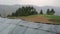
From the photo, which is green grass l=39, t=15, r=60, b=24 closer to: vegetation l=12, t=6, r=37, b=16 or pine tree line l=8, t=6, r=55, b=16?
pine tree line l=8, t=6, r=55, b=16

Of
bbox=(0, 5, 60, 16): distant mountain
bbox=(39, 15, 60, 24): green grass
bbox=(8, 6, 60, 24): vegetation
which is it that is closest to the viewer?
bbox=(39, 15, 60, 24): green grass

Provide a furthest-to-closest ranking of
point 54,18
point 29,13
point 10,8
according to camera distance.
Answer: point 10,8
point 29,13
point 54,18

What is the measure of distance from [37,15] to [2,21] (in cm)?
55

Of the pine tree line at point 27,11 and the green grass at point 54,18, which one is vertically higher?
the pine tree line at point 27,11

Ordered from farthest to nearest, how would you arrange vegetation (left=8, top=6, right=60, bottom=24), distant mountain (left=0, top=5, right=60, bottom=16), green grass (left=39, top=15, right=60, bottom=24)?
distant mountain (left=0, top=5, right=60, bottom=16) → vegetation (left=8, top=6, right=60, bottom=24) → green grass (left=39, top=15, right=60, bottom=24)

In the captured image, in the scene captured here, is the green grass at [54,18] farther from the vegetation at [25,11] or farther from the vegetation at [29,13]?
the vegetation at [25,11]

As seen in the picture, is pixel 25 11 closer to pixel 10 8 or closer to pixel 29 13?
pixel 29 13

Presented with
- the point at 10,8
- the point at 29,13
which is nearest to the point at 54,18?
the point at 29,13

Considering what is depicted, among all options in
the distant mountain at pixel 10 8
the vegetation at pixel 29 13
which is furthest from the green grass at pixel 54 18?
the distant mountain at pixel 10 8

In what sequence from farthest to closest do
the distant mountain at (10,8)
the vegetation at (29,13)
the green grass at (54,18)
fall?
the distant mountain at (10,8)
the vegetation at (29,13)
the green grass at (54,18)

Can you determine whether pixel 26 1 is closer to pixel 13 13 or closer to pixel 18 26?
pixel 13 13

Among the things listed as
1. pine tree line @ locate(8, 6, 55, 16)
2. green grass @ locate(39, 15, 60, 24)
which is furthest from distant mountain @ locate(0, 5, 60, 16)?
green grass @ locate(39, 15, 60, 24)

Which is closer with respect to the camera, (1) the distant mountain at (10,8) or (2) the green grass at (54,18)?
(2) the green grass at (54,18)

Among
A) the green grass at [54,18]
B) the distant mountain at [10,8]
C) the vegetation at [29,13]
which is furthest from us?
the distant mountain at [10,8]
